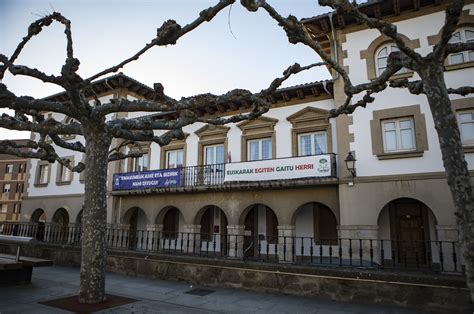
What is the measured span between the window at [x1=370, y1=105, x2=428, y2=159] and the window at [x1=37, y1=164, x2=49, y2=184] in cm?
1838

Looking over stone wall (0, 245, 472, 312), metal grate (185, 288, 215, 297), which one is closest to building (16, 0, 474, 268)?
stone wall (0, 245, 472, 312)

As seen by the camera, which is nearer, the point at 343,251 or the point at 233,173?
the point at 343,251

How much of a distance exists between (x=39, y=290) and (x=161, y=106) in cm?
508

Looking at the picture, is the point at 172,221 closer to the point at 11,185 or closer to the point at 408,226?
the point at 408,226

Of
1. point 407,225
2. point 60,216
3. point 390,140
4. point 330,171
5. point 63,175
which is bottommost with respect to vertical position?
point 407,225

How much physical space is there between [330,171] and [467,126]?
13.9 ft

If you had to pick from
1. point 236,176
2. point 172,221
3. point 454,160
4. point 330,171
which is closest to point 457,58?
point 330,171

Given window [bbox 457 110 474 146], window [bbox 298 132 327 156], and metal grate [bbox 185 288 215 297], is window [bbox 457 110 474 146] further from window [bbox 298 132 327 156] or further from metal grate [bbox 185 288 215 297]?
metal grate [bbox 185 288 215 297]

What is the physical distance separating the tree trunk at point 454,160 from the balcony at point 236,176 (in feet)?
20.6

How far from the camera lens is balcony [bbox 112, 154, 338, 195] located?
11.2m

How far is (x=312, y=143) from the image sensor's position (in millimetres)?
12727

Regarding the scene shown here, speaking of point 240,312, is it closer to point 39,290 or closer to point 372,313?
point 372,313

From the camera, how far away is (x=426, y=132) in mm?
9992

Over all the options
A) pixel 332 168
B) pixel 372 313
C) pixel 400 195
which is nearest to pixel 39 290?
pixel 372 313
